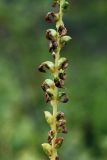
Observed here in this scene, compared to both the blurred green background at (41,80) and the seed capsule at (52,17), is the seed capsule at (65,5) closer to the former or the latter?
the seed capsule at (52,17)

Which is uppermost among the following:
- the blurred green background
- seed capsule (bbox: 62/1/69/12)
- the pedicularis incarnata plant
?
the blurred green background

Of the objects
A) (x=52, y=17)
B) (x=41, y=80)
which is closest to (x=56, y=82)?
(x=52, y=17)

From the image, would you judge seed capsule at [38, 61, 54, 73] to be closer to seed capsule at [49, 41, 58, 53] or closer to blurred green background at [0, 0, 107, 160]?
seed capsule at [49, 41, 58, 53]

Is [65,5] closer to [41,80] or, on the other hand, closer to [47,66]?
[47,66]

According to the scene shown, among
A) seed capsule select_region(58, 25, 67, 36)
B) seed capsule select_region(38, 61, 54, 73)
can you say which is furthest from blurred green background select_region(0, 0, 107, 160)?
seed capsule select_region(58, 25, 67, 36)

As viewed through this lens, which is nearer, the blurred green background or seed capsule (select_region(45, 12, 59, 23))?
seed capsule (select_region(45, 12, 59, 23))

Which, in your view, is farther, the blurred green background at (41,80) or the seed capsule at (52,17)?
the blurred green background at (41,80)

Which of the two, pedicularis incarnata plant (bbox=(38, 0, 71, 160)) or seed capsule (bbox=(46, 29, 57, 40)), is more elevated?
seed capsule (bbox=(46, 29, 57, 40))

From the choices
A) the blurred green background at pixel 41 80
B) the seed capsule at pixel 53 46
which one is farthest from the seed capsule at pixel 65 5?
the blurred green background at pixel 41 80
